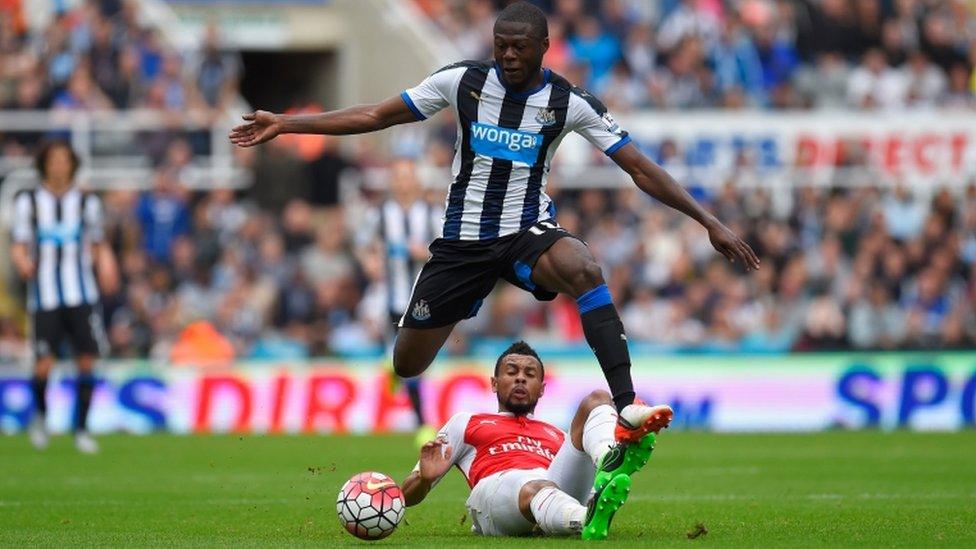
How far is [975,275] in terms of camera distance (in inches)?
891

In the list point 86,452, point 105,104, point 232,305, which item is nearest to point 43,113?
point 105,104

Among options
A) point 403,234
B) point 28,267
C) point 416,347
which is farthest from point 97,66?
point 416,347

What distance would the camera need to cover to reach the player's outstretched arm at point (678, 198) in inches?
351

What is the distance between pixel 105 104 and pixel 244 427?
5021 millimetres

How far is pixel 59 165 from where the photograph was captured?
50.4 ft

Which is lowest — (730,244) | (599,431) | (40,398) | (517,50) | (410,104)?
(40,398)

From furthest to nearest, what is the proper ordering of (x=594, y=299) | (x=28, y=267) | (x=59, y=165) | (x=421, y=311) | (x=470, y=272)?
(x=28, y=267)
(x=59, y=165)
(x=421, y=311)
(x=470, y=272)
(x=594, y=299)

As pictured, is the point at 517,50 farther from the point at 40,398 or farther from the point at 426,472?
the point at 40,398

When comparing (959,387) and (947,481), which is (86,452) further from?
(959,387)

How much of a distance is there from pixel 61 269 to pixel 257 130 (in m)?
7.02

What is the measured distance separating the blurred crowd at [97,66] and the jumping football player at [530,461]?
44.0 feet

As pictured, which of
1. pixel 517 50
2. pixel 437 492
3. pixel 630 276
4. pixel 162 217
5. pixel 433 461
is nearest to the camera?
pixel 433 461

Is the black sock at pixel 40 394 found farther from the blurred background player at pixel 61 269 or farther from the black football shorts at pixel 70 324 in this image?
the black football shorts at pixel 70 324

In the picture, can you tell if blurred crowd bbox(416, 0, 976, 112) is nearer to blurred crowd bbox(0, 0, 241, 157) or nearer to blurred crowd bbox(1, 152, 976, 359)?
blurred crowd bbox(1, 152, 976, 359)
